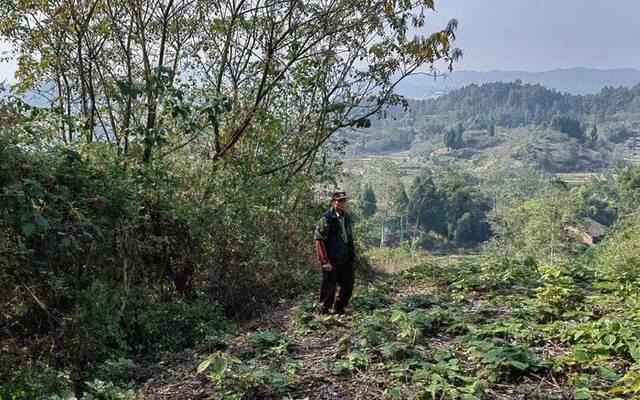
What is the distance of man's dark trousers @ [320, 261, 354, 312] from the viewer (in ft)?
25.8

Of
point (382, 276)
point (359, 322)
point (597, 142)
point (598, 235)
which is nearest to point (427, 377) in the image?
point (359, 322)

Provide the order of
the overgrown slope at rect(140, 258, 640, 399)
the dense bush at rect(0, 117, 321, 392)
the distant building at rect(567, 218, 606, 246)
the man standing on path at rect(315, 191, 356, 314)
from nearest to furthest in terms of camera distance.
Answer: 1. the overgrown slope at rect(140, 258, 640, 399)
2. the dense bush at rect(0, 117, 321, 392)
3. the man standing on path at rect(315, 191, 356, 314)
4. the distant building at rect(567, 218, 606, 246)

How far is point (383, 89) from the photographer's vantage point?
12688 mm

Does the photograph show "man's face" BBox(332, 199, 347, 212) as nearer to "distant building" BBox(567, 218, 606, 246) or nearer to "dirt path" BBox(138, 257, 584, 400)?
"dirt path" BBox(138, 257, 584, 400)

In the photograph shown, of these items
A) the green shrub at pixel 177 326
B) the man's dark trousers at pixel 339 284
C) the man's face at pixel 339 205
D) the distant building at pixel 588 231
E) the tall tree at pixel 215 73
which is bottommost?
the distant building at pixel 588 231

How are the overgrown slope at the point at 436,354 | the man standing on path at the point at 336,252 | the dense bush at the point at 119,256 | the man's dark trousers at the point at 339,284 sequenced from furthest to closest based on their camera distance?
the man's dark trousers at the point at 339,284 → the man standing on path at the point at 336,252 → the dense bush at the point at 119,256 → the overgrown slope at the point at 436,354

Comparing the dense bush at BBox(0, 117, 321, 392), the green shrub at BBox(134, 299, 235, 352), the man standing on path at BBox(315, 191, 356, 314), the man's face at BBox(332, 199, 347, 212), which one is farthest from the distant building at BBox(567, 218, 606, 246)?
the green shrub at BBox(134, 299, 235, 352)

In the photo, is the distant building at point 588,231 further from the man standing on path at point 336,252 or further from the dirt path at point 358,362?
the man standing on path at point 336,252

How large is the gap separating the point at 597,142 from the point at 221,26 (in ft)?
605

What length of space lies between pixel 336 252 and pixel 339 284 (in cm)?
46

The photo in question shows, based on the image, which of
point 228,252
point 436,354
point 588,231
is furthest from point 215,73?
point 588,231

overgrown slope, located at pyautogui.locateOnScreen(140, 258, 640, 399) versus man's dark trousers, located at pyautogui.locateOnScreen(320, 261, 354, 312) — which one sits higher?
man's dark trousers, located at pyautogui.locateOnScreen(320, 261, 354, 312)

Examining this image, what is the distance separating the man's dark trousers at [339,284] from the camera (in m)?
7.87

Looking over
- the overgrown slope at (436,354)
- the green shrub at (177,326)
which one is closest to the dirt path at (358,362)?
the overgrown slope at (436,354)
